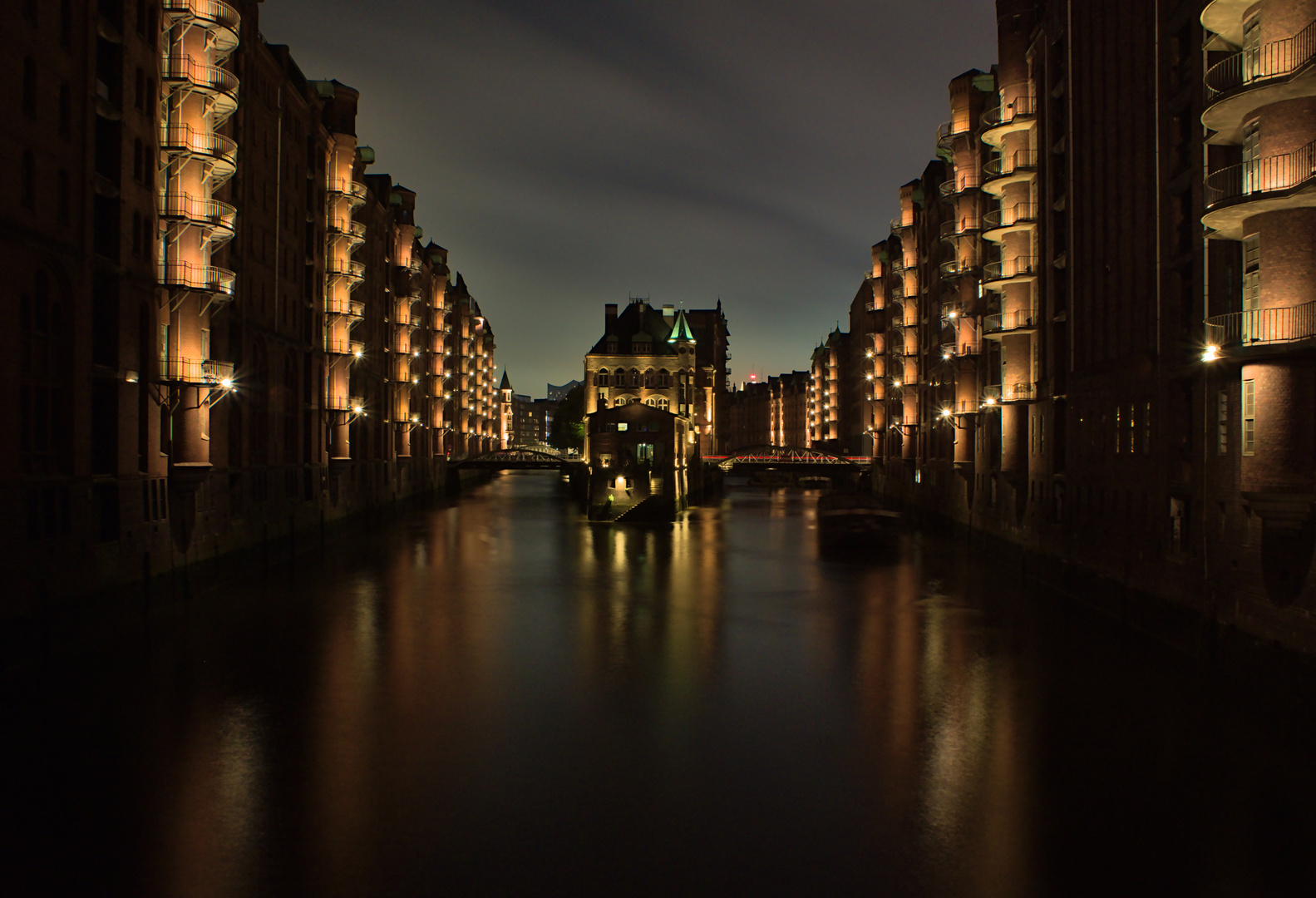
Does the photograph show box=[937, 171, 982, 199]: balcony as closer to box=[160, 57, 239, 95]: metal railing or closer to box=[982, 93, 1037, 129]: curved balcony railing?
box=[982, 93, 1037, 129]: curved balcony railing

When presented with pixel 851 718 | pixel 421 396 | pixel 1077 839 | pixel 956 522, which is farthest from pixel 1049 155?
pixel 421 396

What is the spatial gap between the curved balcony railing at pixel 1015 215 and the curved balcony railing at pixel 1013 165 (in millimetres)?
1716

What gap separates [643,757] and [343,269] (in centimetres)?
5102

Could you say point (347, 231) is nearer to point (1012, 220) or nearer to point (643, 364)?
point (1012, 220)

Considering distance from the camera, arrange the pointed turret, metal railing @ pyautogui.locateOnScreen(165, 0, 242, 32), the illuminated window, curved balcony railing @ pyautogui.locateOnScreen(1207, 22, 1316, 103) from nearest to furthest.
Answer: curved balcony railing @ pyautogui.locateOnScreen(1207, 22, 1316, 103)
the illuminated window
metal railing @ pyautogui.locateOnScreen(165, 0, 242, 32)
the pointed turret

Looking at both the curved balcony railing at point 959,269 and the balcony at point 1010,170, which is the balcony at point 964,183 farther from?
the balcony at point 1010,170

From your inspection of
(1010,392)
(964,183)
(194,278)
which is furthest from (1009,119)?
(194,278)

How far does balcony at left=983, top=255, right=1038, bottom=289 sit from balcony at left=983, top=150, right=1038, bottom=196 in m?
3.62

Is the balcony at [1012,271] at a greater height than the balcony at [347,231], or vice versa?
the balcony at [347,231]

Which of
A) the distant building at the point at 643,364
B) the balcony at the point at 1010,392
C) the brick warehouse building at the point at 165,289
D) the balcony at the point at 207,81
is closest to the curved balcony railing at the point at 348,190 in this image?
the brick warehouse building at the point at 165,289

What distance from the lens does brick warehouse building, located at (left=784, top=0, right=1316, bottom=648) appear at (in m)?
21.5

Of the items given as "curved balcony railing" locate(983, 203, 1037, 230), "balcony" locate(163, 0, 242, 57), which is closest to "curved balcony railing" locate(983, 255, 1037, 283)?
"curved balcony railing" locate(983, 203, 1037, 230)

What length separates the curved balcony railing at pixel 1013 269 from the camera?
146 ft

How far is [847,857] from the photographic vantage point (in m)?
13.2
